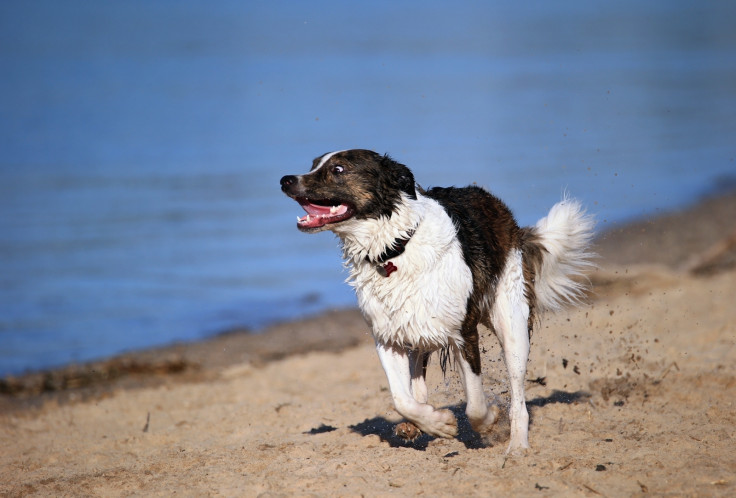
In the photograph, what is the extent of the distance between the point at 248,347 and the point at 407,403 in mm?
5468

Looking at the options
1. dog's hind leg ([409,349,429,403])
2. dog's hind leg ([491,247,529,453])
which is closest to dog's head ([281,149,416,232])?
dog's hind leg ([491,247,529,453])

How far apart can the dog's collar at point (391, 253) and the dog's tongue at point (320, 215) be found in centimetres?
36

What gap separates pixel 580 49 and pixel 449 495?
129 feet

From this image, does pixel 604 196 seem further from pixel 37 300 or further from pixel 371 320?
pixel 371 320

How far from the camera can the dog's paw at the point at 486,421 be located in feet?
19.7

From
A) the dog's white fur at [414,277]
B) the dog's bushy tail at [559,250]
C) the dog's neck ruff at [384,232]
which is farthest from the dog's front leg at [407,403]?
the dog's bushy tail at [559,250]

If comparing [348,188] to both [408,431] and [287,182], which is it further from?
[408,431]

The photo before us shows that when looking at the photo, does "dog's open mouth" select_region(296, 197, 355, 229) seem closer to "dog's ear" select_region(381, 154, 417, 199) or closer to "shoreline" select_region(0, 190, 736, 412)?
"dog's ear" select_region(381, 154, 417, 199)

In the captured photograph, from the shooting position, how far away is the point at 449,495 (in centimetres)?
500

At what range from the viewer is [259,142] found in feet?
78.2

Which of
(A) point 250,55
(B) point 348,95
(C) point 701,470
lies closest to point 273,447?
(C) point 701,470

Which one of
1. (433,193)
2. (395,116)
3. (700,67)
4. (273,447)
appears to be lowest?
(273,447)

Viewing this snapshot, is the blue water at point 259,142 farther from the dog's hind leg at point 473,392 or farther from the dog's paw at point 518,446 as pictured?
the dog's paw at point 518,446

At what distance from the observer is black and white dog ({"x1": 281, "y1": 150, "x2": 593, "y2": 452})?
5637 mm
